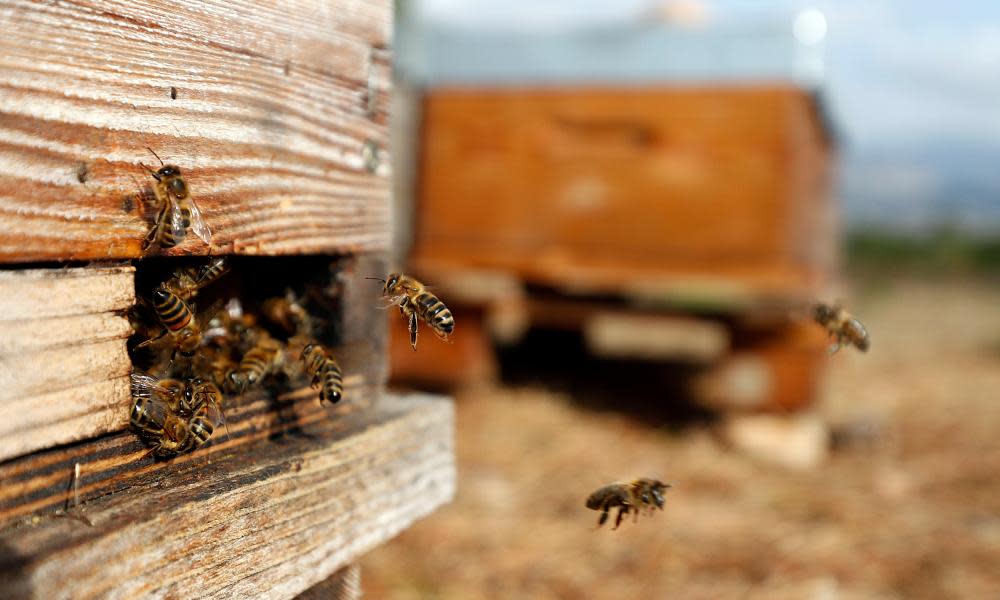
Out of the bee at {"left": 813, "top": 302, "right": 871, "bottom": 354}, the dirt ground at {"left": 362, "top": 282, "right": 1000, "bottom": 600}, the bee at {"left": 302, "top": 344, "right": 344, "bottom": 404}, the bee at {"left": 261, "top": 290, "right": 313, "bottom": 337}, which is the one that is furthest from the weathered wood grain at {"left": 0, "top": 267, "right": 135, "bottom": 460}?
the dirt ground at {"left": 362, "top": 282, "right": 1000, "bottom": 600}

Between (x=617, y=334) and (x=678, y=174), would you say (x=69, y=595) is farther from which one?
(x=617, y=334)

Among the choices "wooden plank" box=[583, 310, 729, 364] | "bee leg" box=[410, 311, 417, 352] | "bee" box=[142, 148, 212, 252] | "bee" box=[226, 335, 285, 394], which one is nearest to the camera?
"bee" box=[142, 148, 212, 252]

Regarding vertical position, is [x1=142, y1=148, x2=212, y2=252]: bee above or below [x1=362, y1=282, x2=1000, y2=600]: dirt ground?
above

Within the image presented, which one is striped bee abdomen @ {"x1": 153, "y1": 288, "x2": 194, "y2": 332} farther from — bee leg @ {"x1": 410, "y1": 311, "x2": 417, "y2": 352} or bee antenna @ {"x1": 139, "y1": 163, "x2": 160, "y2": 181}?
bee leg @ {"x1": 410, "y1": 311, "x2": 417, "y2": 352}

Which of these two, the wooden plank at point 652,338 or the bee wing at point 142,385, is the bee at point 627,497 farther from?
the wooden plank at point 652,338

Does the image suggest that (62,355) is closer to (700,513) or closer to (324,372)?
(324,372)

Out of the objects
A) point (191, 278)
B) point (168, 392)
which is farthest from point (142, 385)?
point (191, 278)
